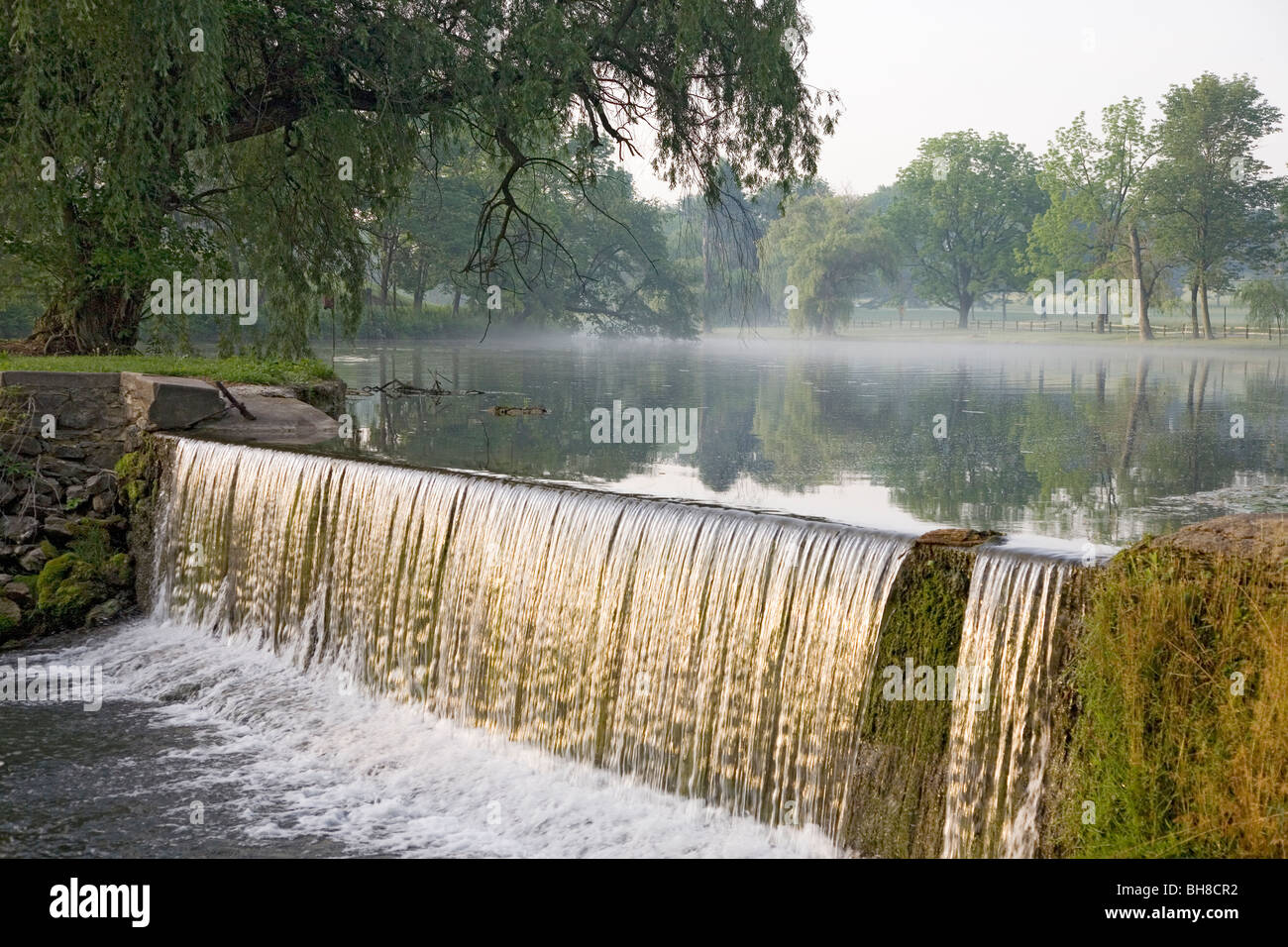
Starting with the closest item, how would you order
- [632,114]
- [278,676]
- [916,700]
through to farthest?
[916,700] < [278,676] < [632,114]

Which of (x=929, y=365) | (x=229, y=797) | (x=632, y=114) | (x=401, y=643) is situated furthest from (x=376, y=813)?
(x=929, y=365)

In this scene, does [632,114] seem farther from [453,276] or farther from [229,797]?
[453,276]

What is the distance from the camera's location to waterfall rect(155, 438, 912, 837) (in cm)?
729

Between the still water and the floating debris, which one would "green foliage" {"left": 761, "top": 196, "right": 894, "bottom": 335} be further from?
the floating debris

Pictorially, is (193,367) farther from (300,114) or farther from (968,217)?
(968,217)

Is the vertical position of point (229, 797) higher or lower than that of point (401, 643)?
lower

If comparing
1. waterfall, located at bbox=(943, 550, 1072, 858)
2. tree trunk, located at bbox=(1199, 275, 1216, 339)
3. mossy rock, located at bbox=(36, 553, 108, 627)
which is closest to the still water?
waterfall, located at bbox=(943, 550, 1072, 858)

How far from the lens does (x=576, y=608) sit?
28.8ft

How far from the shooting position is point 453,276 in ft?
155

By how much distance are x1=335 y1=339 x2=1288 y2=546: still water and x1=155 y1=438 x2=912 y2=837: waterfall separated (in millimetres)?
1496
